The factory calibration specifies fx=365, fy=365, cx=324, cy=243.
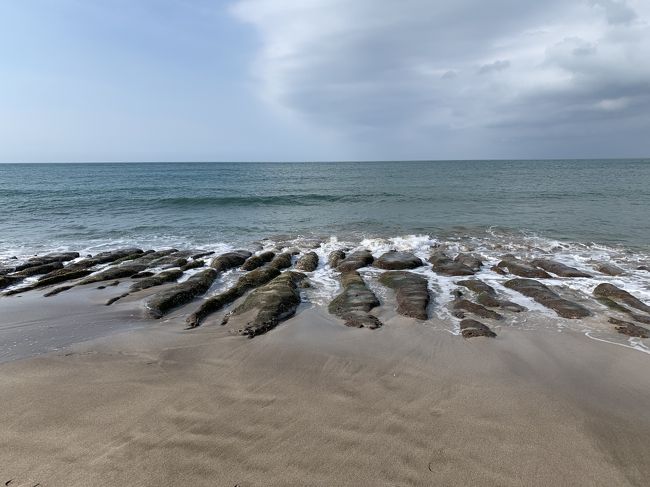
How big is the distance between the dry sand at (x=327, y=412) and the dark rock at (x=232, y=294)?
1149mm

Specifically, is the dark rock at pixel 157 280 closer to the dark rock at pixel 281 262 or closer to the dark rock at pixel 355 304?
the dark rock at pixel 281 262

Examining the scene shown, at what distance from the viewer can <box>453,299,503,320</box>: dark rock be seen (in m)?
9.20

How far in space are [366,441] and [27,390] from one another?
18.0 feet

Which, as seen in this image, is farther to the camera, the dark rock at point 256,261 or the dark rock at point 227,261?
the dark rock at point 256,261

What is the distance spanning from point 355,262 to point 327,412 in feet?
30.3

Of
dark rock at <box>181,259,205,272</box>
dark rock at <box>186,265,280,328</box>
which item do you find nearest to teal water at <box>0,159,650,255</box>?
dark rock at <box>181,259,205,272</box>

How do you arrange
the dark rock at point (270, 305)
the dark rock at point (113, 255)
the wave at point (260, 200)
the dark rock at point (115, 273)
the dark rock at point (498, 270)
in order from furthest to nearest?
the wave at point (260, 200), the dark rock at point (113, 255), the dark rock at point (498, 270), the dark rock at point (115, 273), the dark rock at point (270, 305)

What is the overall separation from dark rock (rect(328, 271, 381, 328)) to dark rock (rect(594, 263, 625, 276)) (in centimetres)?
911

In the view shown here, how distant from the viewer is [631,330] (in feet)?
26.7

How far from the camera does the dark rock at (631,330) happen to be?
8005 millimetres

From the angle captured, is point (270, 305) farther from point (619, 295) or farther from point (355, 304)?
point (619, 295)

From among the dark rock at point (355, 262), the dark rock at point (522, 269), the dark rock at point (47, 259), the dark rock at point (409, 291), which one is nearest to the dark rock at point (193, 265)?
the dark rock at point (355, 262)

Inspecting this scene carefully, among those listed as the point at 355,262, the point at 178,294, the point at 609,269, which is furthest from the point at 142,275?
the point at 609,269

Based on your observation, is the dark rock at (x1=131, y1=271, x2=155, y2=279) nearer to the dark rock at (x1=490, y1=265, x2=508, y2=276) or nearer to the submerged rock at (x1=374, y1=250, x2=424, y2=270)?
the submerged rock at (x1=374, y1=250, x2=424, y2=270)
